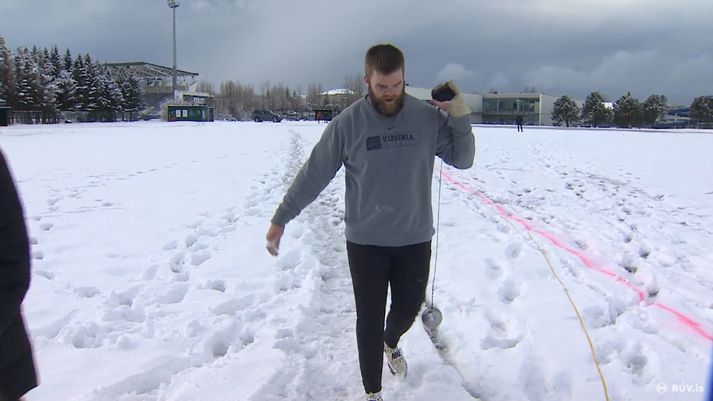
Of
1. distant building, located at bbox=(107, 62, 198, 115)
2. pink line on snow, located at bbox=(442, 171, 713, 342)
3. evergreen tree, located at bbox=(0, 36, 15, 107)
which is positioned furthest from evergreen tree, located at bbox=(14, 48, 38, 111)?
pink line on snow, located at bbox=(442, 171, 713, 342)

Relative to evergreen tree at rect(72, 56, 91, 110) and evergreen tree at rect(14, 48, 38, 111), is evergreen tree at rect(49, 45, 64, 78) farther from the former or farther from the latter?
evergreen tree at rect(14, 48, 38, 111)

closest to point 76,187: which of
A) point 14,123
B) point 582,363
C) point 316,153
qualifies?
point 316,153

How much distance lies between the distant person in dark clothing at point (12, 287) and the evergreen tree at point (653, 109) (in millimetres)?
77103

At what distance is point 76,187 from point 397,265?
382 inches

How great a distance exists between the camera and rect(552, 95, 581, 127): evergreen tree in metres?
78.0

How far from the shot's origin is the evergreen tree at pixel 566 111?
256 feet

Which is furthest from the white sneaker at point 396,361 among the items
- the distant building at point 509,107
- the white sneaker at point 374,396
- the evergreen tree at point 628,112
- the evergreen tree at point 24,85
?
the distant building at point 509,107

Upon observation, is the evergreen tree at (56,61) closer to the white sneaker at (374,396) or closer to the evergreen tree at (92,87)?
the evergreen tree at (92,87)

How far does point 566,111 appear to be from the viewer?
258ft

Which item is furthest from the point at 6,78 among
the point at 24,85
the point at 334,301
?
the point at 334,301

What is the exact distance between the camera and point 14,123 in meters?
57.2

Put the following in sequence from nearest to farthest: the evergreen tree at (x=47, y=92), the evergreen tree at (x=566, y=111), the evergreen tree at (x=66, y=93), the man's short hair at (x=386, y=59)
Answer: the man's short hair at (x=386, y=59) → the evergreen tree at (x=47, y=92) → the evergreen tree at (x=66, y=93) → the evergreen tree at (x=566, y=111)

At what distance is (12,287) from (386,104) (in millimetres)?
1780

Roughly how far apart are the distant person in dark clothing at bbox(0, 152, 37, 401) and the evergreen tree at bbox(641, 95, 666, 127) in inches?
3036
